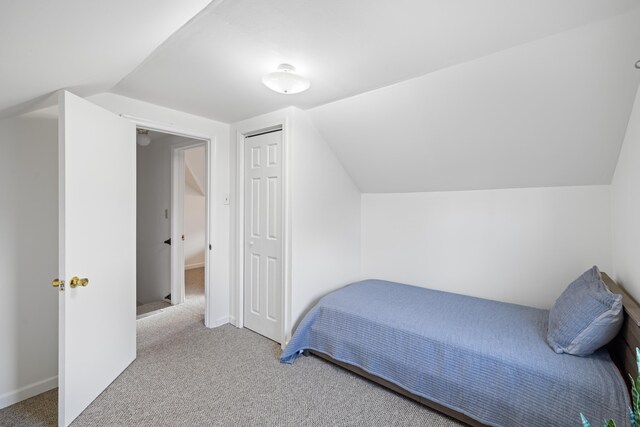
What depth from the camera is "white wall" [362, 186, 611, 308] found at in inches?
90.0

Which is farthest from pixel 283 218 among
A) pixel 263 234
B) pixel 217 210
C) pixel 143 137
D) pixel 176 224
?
pixel 143 137

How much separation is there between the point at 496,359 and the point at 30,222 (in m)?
3.04

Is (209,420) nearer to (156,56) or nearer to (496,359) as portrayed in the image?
(496,359)

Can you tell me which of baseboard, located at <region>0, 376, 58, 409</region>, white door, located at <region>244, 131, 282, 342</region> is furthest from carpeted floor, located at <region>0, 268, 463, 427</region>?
white door, located at <region>244, 131, 282, 342</region>

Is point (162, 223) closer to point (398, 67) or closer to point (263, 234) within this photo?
point (263, 234)

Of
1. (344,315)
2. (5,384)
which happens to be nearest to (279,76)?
(344,315)

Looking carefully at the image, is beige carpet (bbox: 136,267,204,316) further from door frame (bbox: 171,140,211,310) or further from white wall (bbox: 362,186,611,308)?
white wall (bbox: 362,186,611,308)

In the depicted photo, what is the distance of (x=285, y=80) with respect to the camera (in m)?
1.87

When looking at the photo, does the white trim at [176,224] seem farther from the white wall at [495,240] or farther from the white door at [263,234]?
the white wall at [495,240]

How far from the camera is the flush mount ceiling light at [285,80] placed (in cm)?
184

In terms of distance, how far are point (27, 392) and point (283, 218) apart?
2129 millimetres

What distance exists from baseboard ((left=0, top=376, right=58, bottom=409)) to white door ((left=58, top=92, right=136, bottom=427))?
0.43m

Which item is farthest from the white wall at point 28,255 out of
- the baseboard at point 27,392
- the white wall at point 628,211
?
the white wall at point 628,211

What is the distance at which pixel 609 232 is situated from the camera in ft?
7.21
